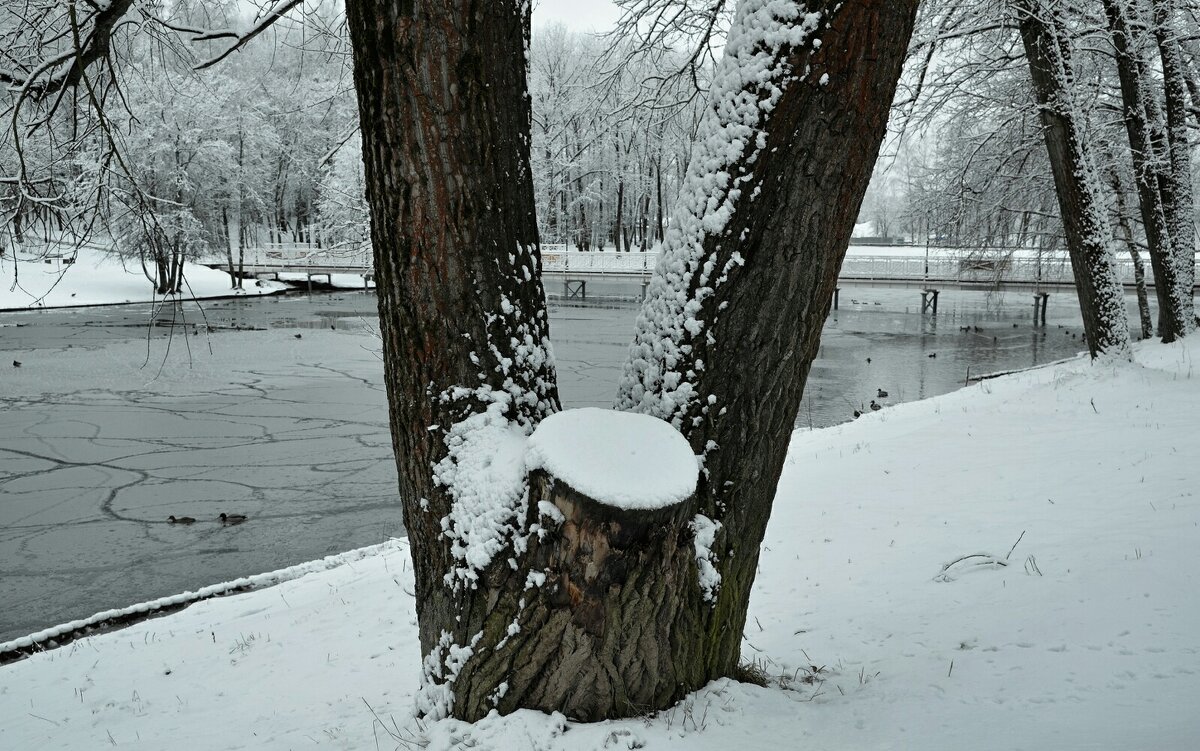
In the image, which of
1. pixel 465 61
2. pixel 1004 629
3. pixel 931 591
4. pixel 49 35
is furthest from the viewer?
pixel 49 35

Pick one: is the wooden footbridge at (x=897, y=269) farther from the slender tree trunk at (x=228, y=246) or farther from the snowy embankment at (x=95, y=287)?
the snowy embankment at (x=95, y=287)

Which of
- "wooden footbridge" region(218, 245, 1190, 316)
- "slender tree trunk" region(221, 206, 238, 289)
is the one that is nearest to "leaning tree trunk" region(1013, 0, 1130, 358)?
"wooden footbridge" region(218, 245, 1190, 316)

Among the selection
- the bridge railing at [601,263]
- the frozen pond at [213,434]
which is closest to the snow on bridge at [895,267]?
the bridge railing at [601,263]

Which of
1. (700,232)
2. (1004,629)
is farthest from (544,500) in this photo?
(1004,629)

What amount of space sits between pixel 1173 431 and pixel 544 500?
237 inches

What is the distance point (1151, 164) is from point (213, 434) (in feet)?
42.3

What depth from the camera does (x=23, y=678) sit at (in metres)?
4.48

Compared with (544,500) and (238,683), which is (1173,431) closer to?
(544,500)

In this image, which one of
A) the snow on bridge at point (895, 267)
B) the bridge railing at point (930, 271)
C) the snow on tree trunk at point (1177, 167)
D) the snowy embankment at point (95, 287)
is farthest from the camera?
the snowy embankment at point (95, 287)

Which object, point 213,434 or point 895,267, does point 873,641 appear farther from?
point 895,267

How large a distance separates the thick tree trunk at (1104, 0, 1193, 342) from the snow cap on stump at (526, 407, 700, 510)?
11.0 metres

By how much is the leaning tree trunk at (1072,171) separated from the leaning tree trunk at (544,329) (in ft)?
25.1

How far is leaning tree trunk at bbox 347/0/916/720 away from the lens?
2344 millimetres

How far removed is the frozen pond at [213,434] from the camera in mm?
6965
